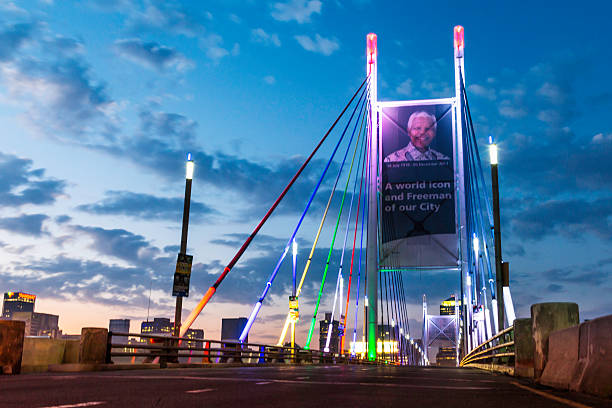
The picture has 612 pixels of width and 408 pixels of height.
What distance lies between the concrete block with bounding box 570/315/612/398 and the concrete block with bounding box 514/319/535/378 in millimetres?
4791

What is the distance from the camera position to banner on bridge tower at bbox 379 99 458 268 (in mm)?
41688

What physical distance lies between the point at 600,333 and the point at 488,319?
2669cm

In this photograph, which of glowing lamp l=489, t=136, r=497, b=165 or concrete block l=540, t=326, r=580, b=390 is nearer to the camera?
concrete block l=540, t=326, r=580, b=390

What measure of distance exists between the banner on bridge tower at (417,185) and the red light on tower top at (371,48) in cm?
320

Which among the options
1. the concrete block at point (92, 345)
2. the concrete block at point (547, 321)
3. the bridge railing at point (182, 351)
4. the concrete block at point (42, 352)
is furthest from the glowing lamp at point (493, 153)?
the concrete block at point (42, 352)

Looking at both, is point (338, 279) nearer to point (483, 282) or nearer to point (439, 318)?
point (483, 282)

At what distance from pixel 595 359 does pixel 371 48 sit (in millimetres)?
35277

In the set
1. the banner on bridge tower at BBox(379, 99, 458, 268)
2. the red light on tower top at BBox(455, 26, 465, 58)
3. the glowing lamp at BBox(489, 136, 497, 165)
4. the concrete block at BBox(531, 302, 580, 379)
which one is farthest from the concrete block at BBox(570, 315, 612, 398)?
the red light on tower top at BBox(455, 26, 465, 58)

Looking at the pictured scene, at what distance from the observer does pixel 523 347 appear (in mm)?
13336

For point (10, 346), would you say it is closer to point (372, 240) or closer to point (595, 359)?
point (595, 359)

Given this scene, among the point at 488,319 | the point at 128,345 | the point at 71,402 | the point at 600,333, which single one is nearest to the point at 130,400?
the point at 71,402

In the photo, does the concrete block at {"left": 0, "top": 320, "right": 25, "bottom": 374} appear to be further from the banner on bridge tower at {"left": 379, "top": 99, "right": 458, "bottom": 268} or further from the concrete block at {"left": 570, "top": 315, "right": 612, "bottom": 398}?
the banner on bridge tower at {"left": 379, "top": 99, "right": 458, "bottom": 268}

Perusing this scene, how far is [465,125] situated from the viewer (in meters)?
40.8

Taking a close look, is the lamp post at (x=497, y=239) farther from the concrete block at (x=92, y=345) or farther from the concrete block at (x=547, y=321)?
the concrete block at (x=92, y=345)
